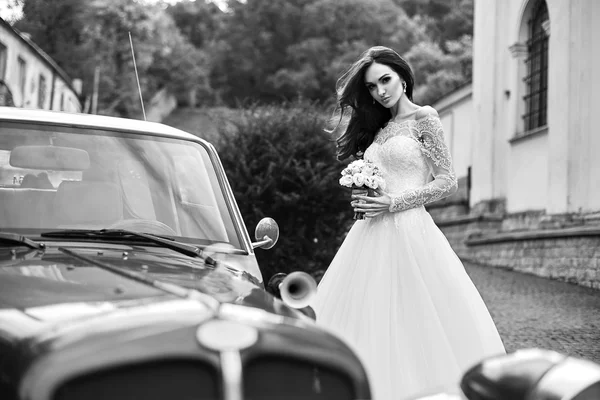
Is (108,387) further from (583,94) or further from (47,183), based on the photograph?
(583,94)

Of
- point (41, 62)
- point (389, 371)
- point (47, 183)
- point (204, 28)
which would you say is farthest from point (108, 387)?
point (204, 28)

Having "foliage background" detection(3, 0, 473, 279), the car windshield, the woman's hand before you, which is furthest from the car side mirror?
"foliage background" detection(3, 0, 473, 279)

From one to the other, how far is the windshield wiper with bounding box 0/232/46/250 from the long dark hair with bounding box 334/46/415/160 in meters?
2.65

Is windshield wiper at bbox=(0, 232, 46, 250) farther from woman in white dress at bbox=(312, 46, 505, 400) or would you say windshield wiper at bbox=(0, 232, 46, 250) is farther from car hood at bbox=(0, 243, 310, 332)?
woman in white dress at bbox=(312, 46, 505, 400)

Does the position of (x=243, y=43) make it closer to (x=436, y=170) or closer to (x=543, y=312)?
(x=543, y=312)

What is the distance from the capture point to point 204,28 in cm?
9438

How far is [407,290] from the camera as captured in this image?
4.95 m

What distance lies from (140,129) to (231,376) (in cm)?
233

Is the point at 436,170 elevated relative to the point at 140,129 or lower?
elevated

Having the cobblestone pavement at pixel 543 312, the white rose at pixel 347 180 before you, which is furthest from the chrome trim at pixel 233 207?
the cobblestone pavement at pixel 543 312

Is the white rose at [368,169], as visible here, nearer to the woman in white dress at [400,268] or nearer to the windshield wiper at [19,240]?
the woman in white dress at [400,268]

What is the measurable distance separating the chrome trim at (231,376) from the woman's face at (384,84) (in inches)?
134

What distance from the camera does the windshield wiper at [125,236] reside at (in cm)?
337

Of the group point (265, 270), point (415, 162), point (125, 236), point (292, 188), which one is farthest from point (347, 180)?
point (292, 188)
